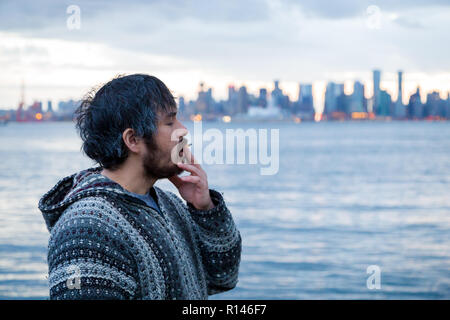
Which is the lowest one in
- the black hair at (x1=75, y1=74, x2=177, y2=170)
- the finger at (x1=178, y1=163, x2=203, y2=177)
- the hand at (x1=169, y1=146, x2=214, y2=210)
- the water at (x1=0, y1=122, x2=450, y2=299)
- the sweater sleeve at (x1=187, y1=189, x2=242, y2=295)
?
the water at (x1=0, y1=122, x2=450, y2=299)

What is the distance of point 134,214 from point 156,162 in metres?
0.24

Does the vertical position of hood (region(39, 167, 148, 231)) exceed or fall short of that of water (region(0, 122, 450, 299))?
it exceeds it

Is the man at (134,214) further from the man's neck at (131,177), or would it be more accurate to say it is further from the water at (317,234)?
the water at (317,234)

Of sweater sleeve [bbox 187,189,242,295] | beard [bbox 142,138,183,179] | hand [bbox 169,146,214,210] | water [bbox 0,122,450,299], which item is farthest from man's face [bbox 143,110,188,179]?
water [bbox 0,122,450,299]

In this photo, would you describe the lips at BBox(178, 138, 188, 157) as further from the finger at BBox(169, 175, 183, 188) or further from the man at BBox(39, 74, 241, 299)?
the finger at BBox(169, 175, 183, 188)

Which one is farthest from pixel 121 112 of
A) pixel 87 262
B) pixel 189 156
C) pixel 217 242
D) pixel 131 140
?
pixel 217 242

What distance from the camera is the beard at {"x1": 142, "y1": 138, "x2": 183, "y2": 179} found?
2.63 meters

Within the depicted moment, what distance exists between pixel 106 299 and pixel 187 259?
1.73 ft

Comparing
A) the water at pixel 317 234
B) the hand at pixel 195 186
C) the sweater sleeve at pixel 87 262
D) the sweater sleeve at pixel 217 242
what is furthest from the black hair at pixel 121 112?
the water at pixel 317 234

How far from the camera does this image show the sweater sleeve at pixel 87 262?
7.32 ft

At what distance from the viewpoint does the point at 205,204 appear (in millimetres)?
2900

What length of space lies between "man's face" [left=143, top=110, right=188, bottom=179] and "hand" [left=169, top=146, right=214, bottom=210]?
114mm

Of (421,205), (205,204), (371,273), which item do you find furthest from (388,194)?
(205,204)

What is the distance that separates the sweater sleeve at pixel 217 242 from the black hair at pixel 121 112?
49 centimetres
